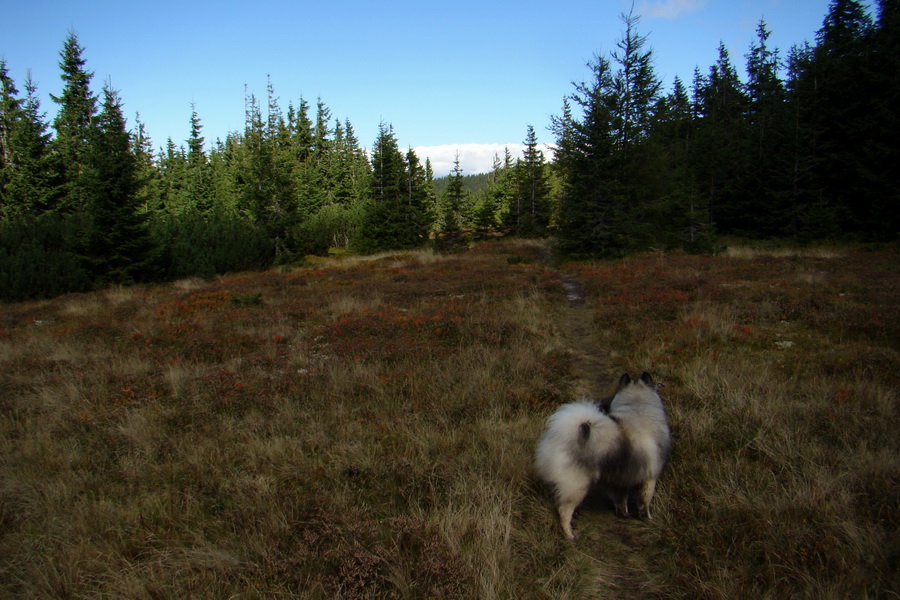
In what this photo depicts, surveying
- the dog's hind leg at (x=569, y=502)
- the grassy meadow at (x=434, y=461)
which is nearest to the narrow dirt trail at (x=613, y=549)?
the grassy meadow at (x=434, y=461)

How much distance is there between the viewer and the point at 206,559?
296cm

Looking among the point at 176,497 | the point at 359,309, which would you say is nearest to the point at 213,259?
the point at 359,309

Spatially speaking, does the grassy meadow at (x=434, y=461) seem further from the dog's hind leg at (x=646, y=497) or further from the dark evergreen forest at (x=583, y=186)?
the dark evergreen forest at (x=583, y=186)

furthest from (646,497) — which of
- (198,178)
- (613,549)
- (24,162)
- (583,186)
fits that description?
→ (198,178)

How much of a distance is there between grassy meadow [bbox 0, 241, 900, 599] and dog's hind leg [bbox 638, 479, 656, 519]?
12cm

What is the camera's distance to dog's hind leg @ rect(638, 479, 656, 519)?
3.60 meters

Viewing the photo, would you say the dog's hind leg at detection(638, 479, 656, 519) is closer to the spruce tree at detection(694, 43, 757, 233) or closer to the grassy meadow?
the grassy meadow

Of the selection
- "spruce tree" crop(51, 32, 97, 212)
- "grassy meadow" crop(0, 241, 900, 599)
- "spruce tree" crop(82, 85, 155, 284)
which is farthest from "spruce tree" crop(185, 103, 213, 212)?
"grassy meadow" crop(0, 241, 900, 599)

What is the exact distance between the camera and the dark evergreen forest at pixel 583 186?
20.6 m

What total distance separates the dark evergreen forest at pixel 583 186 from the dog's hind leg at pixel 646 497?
1989 cm

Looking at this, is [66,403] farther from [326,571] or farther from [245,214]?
[245,214]

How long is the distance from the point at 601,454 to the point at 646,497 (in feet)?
2.46

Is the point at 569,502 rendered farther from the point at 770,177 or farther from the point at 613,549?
the point at 770,177

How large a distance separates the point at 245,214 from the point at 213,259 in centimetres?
2184
